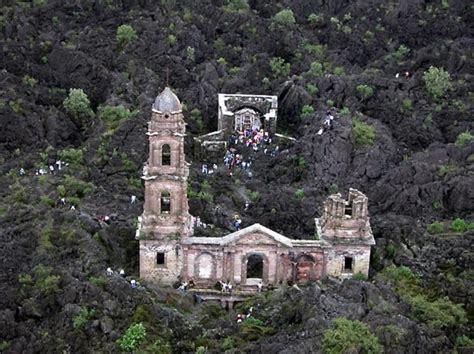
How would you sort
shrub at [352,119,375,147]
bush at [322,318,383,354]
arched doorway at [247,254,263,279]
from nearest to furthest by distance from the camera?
bush at [322,318,383,354] → arched doorway at [247,254,263,279] → shrub at [352,119,375,147]

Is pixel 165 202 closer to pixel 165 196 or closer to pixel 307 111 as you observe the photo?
pixel 165 196

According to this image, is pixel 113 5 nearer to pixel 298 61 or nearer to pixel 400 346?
pixel 298 61

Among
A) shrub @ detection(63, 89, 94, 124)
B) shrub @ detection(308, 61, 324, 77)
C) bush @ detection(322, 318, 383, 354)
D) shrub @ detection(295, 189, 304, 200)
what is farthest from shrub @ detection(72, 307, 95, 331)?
shrub @ detection(308, 61, 324, 77)

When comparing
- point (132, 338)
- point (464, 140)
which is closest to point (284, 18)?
point (464, 140)

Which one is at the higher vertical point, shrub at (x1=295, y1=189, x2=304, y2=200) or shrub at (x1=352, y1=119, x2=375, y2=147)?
shrub at (x1=352, y1=119, x2=375, y2=147)

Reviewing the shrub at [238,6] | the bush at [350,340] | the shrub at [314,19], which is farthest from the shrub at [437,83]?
the bush at [350,340]

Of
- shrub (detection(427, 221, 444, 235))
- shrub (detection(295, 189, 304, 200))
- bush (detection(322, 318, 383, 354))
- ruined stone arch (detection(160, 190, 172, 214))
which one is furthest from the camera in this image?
shrub (detection(295, 189, 304, 200))

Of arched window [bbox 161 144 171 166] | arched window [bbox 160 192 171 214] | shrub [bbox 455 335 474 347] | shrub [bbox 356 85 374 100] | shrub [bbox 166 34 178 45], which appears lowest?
shrub [bbox 455 335 474 347]

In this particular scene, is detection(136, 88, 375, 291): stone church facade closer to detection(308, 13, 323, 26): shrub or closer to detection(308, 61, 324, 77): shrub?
detection(308, 61, 324, 77): shrub

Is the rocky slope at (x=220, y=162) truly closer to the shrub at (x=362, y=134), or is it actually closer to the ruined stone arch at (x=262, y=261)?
the shrub at (x=362, y=134)
